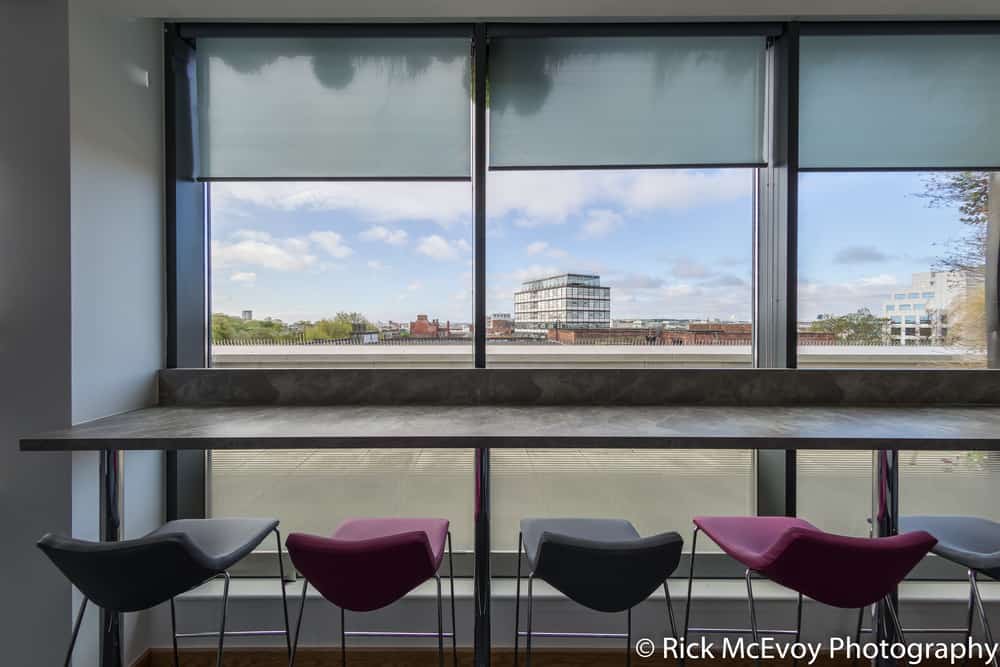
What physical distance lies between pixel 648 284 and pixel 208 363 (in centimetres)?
218

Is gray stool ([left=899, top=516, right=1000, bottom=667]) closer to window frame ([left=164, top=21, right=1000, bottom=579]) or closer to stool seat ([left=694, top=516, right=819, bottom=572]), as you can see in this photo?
stool seat ([left=694, top=516, right=819, bottom=572])

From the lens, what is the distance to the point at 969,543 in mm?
1526

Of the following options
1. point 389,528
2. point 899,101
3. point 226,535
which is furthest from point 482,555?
point 899,101

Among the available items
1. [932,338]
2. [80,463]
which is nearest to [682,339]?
[932,338]

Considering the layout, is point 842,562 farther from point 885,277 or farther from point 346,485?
point 346,485

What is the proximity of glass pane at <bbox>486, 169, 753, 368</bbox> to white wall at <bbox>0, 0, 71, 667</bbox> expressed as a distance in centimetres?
164

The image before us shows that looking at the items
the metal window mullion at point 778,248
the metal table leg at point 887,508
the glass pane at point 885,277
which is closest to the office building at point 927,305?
the glass pane at point 885,277

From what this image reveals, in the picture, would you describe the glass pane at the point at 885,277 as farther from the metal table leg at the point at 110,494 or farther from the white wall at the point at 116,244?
the white wall at the point at 116,244

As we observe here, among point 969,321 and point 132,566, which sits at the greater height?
point 969,321

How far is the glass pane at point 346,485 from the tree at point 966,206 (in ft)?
8.19

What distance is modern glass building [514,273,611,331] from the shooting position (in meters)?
2.21

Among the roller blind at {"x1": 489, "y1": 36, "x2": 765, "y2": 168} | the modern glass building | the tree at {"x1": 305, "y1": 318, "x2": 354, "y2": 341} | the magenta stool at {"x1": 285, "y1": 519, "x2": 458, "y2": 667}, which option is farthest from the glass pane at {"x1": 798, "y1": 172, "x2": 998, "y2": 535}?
the tree at {"x1": 305, "y1": 318, "x2": 354, "y2": 341}

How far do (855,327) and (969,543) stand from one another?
3.20 feet

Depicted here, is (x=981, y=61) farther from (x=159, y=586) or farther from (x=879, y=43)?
(x=159, y=586)
